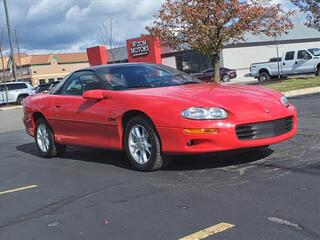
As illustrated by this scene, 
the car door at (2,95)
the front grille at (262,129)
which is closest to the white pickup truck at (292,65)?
the car door at (2,95)

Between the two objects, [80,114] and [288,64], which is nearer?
[80,114]

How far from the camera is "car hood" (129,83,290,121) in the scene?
6.25 meters

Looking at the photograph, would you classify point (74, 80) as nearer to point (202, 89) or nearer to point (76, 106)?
point (76, 106)

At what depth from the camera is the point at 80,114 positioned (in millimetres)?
7633

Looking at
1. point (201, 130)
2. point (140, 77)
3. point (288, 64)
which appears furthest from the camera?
point (288, 64)

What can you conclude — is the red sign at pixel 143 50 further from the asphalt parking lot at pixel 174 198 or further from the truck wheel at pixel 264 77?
the asphalt parking lot at pixel 174 198

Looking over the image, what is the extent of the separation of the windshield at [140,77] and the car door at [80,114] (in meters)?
0.20

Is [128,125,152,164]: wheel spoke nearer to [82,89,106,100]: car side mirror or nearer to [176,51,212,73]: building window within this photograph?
[82,89,106,100]: car side mirror

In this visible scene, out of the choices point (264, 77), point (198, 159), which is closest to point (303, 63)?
point (264, 77)

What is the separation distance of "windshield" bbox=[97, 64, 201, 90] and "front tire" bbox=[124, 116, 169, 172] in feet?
2.39

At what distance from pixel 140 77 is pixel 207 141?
5.80ft

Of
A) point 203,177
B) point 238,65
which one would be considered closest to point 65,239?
point 203,177

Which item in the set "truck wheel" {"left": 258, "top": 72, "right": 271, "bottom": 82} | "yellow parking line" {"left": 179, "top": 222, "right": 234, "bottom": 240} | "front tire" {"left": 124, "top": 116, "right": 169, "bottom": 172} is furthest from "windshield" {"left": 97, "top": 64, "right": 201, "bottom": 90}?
"truck wheel" {"left": 258, "top": 72, "right": 271, "bottom": 82}

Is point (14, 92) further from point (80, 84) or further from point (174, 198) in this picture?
point (174, 198)
